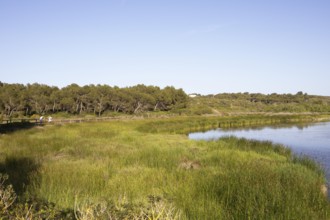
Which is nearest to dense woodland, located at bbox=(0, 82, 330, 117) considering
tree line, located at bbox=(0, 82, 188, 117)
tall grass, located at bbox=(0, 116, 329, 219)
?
tree line, located at bbox=(0, 82, 188, 117)

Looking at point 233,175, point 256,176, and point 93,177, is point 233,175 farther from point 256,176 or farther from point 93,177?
point 93,177

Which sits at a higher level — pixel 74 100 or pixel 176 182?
pixel 74 100

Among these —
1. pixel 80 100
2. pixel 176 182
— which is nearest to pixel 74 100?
pixel 80 100

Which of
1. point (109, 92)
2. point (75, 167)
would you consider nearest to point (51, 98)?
point (109, 92)

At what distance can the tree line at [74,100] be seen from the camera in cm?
6156

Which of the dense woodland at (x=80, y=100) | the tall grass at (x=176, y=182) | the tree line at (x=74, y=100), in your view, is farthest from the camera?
the dense woodland at (x=80, y=100)

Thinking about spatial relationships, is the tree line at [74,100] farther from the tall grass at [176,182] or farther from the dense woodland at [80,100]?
the tall grass at [176,182]

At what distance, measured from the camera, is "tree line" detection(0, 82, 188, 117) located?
61556 millimetres

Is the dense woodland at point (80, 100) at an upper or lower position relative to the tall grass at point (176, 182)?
upper

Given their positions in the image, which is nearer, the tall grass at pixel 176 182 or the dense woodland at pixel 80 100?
the tall grass at pixel 176 182

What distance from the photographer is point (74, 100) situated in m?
71.3

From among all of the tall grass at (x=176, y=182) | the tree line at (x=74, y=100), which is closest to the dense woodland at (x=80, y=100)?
the tree line at (x=74, y=100)

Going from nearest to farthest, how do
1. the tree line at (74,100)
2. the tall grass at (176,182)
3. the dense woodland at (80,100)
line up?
the tall grass at (176,182) < the tree line at (74,100) < the dense woodland at (80,100)

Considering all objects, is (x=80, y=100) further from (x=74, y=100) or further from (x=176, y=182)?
(x=176, y=182)
